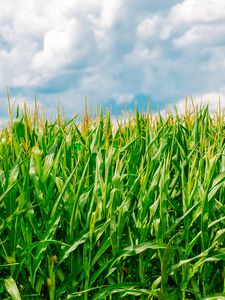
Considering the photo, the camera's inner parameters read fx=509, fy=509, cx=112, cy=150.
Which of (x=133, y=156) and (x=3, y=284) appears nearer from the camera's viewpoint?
(x=3, y=284)

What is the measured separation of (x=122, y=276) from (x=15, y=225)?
56cm

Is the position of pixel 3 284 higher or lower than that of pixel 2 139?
lower

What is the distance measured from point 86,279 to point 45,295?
12.8 inches

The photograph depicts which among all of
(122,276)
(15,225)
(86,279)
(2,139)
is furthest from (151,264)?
(2,139)

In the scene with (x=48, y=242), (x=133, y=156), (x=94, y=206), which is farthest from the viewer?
(x=133, y=156)

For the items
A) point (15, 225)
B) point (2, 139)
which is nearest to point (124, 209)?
point (15, 225)

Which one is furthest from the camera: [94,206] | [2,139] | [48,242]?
[2,139]

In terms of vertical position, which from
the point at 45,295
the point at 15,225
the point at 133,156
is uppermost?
the point at 133,156

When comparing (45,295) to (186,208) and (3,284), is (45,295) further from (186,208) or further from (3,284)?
(186,208)

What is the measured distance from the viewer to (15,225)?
2.41m

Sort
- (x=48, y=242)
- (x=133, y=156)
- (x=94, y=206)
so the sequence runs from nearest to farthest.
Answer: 1. (x=48, y=242)
2. (x=94, y=206)
3. (x=133, y=156)

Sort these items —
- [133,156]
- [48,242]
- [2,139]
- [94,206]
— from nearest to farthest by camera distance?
[48,242] < [94,206] < [133,156] < [2,139]

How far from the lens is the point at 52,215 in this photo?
2.45 m

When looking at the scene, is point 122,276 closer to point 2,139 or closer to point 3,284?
point 3,284
